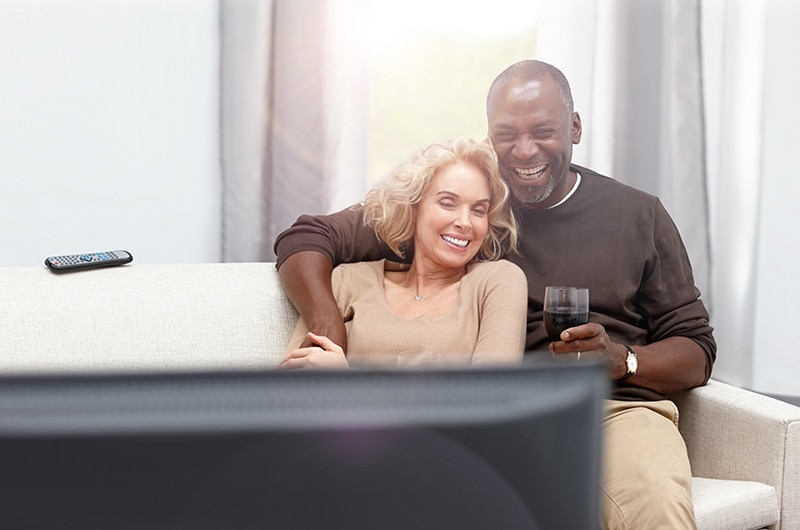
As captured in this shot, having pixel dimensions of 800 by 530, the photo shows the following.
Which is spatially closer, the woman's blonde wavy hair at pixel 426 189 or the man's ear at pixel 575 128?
the woman's blonde wavy hair at pixel 426 189

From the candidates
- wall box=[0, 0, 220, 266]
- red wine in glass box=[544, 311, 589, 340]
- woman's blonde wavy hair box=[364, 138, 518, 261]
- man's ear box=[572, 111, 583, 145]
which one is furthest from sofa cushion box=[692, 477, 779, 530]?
wall box=[0, 0, 220, 266]

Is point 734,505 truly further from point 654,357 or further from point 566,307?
point 566,307

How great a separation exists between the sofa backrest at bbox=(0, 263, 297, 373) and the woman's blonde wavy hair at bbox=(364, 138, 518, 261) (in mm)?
316

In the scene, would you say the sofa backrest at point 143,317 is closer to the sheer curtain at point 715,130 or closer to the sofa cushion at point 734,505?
the sofa cushion at point 734,505

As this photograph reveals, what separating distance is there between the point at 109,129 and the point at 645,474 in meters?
1.88

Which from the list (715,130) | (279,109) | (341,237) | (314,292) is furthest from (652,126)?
(314,292)

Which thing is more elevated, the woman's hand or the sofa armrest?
the woman's hand

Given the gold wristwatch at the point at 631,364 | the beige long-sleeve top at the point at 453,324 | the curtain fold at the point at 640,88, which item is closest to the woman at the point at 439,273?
the beige long-sleeve top at the point at 453,324

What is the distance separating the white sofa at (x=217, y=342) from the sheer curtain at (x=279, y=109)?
0.58m

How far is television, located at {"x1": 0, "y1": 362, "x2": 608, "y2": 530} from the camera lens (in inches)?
15.9

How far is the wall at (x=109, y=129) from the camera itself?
8.87ft

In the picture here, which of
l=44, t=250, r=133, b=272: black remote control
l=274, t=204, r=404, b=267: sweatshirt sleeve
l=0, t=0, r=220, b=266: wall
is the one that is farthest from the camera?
l=0, t=0, r=220, b=266: wall

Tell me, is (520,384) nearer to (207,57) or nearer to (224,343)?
(224,343)

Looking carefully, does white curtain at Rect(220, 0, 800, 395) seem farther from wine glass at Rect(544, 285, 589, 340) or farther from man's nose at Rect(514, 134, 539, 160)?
wine glass at Rect(544, 285, 589, 340)
